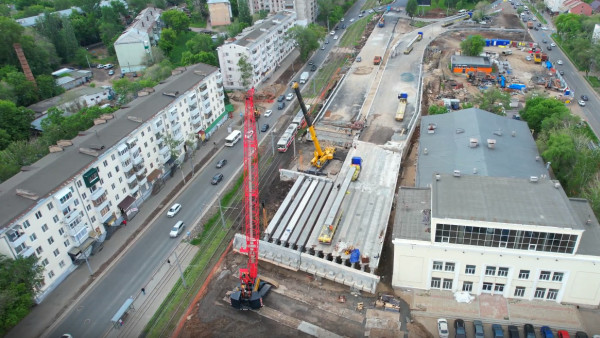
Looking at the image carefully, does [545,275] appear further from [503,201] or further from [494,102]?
[494,102]

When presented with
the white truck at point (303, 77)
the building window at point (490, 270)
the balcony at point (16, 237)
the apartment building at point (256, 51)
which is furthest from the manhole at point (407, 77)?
the balcony at point (16, 237)

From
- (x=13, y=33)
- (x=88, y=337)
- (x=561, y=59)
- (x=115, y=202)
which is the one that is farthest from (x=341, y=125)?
(x=13, y=33)

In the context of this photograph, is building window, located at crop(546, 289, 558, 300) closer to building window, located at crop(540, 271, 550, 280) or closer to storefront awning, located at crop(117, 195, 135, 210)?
building window, located at crop(540, 271, 550, 280)

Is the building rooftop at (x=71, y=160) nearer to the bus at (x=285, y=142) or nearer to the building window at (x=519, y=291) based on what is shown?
the bus at (x=285, y=142)

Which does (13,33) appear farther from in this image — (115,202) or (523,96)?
(523,96)

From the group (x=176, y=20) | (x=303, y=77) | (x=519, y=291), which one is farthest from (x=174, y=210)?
(x=176, y=20)

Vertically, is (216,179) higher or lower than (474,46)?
lower

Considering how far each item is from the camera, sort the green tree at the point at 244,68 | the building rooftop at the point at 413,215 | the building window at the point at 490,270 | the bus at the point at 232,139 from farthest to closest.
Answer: the green tree at the point at 244,68
the bus at the point at 232,139
the building rooftop at the point at 413,215
the building window at the point at 490,270
